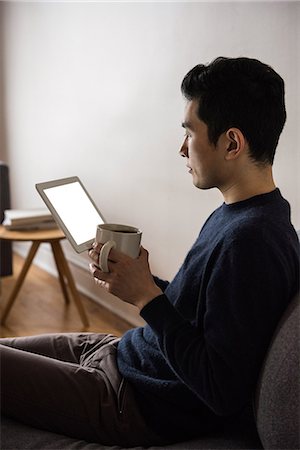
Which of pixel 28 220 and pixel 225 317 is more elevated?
pixel 225 317

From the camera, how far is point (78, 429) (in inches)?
44.8

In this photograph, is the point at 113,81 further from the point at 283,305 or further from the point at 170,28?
the point at 283,305

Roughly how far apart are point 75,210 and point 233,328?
1.87ft

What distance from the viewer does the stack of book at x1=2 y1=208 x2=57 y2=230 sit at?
2768 mm

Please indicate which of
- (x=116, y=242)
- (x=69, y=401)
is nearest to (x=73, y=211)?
(x=116, y=242)

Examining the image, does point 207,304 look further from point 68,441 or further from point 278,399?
point 68,441

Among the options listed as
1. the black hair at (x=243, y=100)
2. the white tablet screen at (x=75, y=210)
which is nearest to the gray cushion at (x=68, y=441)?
the white tablet screen at (x=75, y=210)

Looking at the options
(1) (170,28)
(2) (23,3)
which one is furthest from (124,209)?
(2) (23,3)

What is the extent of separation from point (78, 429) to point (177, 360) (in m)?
0.26

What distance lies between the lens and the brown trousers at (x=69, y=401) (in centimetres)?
114

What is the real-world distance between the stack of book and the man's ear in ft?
5.97

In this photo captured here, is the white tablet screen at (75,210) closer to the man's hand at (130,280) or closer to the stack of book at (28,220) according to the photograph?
the man's hand at (130,280)

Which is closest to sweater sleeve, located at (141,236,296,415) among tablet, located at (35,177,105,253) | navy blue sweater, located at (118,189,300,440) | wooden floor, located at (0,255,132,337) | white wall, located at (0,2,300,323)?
navy blue sweater, located at (118,189,300,440)

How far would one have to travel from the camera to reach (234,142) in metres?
1.11
